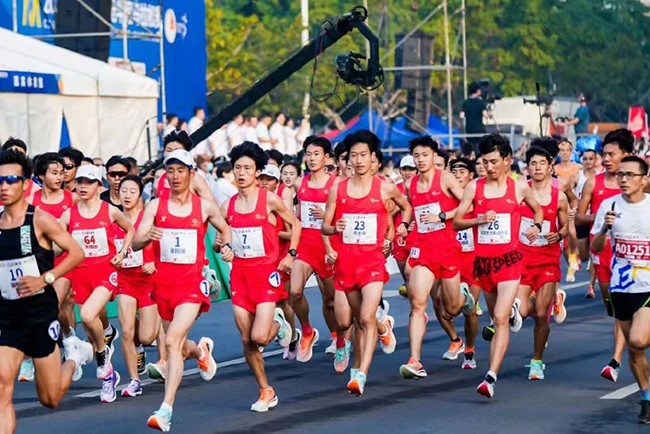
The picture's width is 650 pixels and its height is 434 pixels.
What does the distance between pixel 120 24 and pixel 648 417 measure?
21.1 m

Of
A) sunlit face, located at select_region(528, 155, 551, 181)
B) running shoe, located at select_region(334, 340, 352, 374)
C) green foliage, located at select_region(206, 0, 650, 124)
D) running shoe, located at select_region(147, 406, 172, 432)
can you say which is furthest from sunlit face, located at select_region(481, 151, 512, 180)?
green foliage, located at select_region(206, 0, 650, 124)

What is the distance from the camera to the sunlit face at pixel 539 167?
574 inches

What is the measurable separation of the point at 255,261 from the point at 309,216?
3.28m

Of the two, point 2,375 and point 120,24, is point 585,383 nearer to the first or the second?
point 2,375

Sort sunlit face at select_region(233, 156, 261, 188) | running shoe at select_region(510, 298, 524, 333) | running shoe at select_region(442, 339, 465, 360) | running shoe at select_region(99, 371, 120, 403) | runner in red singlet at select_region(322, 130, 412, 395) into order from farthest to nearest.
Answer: running shoe at select_region(442, 339, 465, 360)
running shoe at select_region(510, 298, 524, 333)
runner in red singlet at select_region(322, 130, 412, 395)
running shoe at select_region(99, 371, 120, 403)
sunlit face at select_region(233, 156, 261, 188)

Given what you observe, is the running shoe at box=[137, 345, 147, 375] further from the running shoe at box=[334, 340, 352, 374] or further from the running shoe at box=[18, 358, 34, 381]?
the running shoe at box=[334, 340, 352, 374]

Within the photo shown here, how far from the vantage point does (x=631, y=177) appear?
11.6 m

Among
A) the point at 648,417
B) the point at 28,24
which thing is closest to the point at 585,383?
the point at 648,417

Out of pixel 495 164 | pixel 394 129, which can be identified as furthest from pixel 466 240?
pixel 394 129

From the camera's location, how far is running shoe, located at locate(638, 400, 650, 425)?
11.5 meters

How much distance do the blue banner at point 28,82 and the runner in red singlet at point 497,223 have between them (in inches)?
382

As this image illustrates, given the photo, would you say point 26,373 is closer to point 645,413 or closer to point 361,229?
point 361,229

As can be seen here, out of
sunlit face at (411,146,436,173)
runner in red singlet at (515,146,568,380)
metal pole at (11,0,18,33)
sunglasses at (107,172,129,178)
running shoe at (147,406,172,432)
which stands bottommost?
running shoe at (147,406,172,432)

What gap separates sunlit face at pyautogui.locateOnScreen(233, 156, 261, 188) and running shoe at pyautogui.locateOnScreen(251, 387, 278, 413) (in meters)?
1.67
